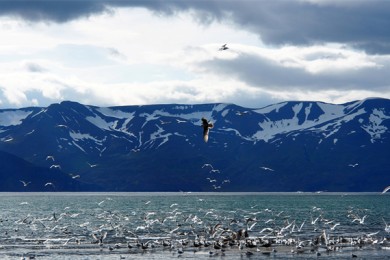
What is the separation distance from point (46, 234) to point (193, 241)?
23670mm

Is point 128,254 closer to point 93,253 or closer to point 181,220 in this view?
point 93,253

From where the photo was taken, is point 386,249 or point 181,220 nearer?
point 386,249

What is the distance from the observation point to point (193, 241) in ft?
277

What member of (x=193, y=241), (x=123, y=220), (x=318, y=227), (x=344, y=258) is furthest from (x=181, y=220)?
(x=344, y=258)

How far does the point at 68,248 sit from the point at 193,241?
44.5 feet

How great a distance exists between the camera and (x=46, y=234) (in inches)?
3890

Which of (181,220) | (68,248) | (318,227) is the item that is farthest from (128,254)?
(181,220)

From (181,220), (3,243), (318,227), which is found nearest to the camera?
(3,243)

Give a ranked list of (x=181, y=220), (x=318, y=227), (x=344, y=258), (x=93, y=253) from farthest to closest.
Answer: (x=181, y=220)
(x=318, y=227)
(x=93, y=253)
(x=344, y=258)

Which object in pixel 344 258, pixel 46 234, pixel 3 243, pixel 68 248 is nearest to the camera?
pixel 344 258

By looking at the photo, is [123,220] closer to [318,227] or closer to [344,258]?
[318,227]

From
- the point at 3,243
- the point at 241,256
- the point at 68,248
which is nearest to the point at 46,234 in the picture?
the point at 3,243

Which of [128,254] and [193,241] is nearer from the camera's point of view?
[128,254]

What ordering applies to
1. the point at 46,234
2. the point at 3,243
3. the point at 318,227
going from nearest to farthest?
the point at 3,243, the point at 46,234, the point at 318,227
